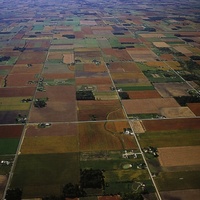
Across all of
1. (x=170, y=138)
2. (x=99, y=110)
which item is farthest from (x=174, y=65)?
(x=170, y=138)

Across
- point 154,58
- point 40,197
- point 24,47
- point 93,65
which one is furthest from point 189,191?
point 24,47

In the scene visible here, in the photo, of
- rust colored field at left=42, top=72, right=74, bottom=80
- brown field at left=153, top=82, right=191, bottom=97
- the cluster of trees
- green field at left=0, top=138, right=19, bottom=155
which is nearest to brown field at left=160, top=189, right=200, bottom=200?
green field at left=0, top=138, right=19, bottom=155

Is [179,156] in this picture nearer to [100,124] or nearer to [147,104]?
[100,124]

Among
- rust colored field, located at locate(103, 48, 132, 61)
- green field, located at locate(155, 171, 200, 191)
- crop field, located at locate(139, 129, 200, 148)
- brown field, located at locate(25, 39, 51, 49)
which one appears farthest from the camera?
brown field, located at locate(25, 39, 51, 49)

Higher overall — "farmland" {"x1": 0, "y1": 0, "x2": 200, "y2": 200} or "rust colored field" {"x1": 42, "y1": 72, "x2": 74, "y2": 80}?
"rust colored field" {"x1": 42, "y1": 72, "x2": 74, "y2": 80}

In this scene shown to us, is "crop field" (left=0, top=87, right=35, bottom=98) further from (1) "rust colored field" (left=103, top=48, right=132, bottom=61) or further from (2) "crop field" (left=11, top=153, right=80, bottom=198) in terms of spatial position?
(1) "rust colored field" (left=103, top=48, right=132, bottom=61)

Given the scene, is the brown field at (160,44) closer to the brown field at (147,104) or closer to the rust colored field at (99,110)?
the brown field at (147,104)

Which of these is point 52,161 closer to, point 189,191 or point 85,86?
point 189,191

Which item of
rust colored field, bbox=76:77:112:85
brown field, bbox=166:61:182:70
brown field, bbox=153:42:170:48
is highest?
brown field, bbox=153:42:170:48
